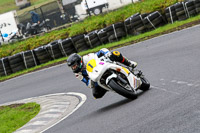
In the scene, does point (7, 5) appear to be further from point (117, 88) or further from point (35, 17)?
point (117, 88)

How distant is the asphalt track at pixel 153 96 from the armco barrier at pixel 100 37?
3173mm

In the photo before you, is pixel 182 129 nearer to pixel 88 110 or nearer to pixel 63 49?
pixel 88 110

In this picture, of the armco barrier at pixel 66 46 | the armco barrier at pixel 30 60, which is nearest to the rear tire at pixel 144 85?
the armco barrier at pixel 66 46

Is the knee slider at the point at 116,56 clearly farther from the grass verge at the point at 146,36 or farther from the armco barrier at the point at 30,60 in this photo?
the armco barrier at the point at 30,60

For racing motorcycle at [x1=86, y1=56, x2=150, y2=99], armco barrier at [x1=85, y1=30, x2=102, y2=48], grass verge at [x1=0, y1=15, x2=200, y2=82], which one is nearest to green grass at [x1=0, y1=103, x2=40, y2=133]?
racing motorcycle at [x1=86, y1=56, x2=150, y2=99]

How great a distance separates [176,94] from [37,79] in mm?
11681

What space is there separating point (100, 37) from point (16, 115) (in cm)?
1035

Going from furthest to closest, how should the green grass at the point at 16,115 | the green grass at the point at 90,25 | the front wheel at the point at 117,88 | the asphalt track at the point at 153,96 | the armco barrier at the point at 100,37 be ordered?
the green grass at the point at 90,25 → the armco barrier at the point at 100,37 → the green grass at the point at 16,115 → the front wheel at the point at 117,88 → the asphalt track at the point at 153,96

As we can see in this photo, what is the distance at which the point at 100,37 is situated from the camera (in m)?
22.4

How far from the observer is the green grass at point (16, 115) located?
453 inches

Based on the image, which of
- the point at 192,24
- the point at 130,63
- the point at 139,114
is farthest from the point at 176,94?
the point at 192,24

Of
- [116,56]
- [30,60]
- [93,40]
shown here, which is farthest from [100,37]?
[116,56]

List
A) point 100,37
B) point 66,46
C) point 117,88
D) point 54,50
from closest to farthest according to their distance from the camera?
point 117,88 < point 100,37 < point 66,46 < point 54,50

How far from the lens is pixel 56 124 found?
970 centimetres
